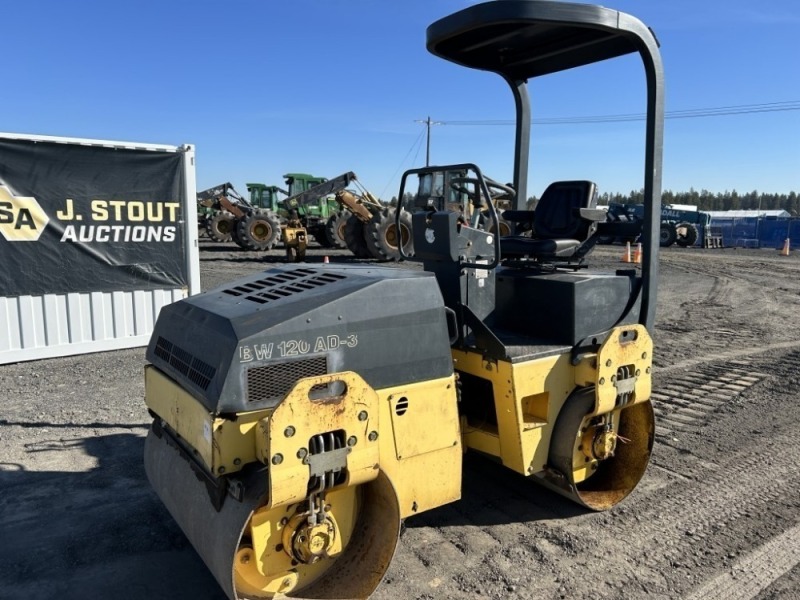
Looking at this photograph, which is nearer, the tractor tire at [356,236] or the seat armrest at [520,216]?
the seat armrest at [520,216]

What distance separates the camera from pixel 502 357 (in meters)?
3.31

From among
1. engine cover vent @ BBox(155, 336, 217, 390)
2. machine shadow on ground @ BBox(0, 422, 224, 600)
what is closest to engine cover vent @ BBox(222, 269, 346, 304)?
engine cover vent @ BBox(155, 336, 217, 390)

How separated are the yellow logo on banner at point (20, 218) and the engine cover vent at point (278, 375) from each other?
5.81 meters

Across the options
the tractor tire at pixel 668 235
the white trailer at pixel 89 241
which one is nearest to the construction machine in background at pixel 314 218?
the white trailer at pixel 89 241

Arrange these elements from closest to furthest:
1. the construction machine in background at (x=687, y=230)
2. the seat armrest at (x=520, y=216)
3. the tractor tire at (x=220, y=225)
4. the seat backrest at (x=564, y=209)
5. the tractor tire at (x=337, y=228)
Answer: the seat backrest at (x=564, y=209) → the seat armrest at (x=520, y=216) → the tractor tire at (x=337, y=228) → the tractor tire at (x=220, y=225) → the construction machine in background at (x=687, y=230)

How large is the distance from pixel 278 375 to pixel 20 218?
19.3ft

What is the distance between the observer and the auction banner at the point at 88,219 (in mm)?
Answer: 6895

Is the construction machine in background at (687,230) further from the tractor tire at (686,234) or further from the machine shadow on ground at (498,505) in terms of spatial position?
the machine shadow on ground at (498,505)

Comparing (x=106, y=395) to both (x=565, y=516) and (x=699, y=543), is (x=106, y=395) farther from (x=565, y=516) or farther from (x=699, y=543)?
(x=699, y=543)

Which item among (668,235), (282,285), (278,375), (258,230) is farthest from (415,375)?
(668,235)

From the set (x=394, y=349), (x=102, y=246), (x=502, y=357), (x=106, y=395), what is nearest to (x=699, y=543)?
(x=502, y=357)

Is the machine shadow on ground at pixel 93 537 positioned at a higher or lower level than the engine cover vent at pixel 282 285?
lower

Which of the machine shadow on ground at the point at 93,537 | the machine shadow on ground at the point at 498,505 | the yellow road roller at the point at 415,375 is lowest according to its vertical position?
the machine shadow on ground at the point at 498,505

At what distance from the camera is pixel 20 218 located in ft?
22.7
